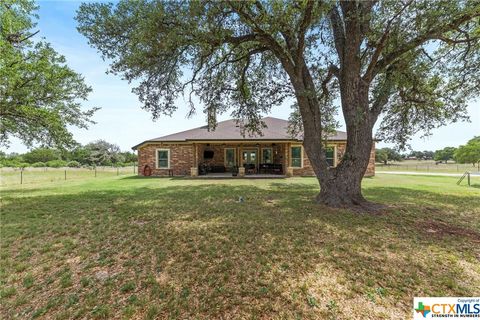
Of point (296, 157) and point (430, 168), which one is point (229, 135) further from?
point (430, 168)

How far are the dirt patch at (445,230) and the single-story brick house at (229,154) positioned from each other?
36.4 feet

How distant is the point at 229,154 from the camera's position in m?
19.5

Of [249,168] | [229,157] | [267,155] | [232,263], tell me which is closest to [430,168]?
[267,155]

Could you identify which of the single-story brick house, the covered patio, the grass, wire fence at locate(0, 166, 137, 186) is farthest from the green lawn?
the grass

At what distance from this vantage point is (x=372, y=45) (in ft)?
24.9

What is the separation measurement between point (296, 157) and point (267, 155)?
277 cm

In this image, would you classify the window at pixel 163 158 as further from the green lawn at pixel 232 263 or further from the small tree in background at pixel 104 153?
the small tree in background at pixel 104 153

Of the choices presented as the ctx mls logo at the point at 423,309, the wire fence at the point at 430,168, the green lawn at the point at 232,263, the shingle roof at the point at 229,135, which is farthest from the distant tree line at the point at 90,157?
the ctx mls logo at the point at 423,309

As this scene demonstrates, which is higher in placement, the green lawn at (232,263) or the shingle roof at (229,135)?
the shingle roof at (229,135)

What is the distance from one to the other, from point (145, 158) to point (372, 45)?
1670cm

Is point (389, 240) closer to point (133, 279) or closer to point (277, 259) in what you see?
point (277, 259)

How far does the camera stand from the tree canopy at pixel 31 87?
8.45m

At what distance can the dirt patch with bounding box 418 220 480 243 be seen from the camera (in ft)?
16.7

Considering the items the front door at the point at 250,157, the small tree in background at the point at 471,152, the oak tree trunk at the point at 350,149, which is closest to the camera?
the oak tree trunk at the point at 350,149
